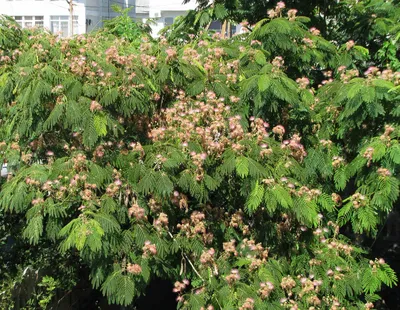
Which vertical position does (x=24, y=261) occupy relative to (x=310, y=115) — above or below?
below

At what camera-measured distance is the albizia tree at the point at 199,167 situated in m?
3.78

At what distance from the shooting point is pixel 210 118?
4.24m

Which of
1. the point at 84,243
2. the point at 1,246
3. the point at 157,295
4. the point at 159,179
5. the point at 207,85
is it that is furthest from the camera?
the point at 157,295

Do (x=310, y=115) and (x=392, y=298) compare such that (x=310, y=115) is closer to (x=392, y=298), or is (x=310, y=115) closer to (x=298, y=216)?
(x=298, y=216)

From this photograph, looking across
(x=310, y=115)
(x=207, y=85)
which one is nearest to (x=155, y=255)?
(x=207, y=85)

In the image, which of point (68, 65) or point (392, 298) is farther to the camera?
point (392, 298)

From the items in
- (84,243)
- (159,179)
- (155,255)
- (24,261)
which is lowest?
(24,261)

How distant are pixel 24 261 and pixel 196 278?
2.52 m

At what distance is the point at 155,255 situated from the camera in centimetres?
386

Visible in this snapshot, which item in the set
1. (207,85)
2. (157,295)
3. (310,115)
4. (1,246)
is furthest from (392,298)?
(1,246)

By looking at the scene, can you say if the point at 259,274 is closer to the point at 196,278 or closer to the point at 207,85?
the point at 196,278

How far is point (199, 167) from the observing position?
12.7ft

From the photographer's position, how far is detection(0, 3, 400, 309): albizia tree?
3.78 m

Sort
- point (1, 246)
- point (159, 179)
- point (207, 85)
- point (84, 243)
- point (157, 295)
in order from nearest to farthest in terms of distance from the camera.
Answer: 1. point (84, 243)
2. point (159, 179)
3. point (207, 85)
4. point (1, 246)
5. point (157, 295)
